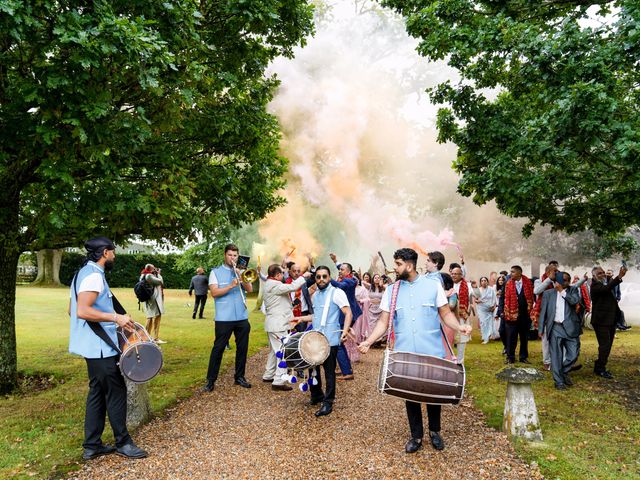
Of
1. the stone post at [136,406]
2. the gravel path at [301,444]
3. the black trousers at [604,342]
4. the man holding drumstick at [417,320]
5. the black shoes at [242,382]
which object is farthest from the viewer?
the black trousers at [604,342]

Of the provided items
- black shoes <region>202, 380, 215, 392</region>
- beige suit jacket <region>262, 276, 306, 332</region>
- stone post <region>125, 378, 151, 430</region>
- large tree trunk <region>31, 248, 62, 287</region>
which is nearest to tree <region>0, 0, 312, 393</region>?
beige suit jacket <region>262, 276, 306, 332</region>

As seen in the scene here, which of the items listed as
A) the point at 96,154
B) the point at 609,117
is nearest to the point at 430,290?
the point at 609,117

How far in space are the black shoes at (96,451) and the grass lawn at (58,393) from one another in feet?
0.40

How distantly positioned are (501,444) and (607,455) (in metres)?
1.16

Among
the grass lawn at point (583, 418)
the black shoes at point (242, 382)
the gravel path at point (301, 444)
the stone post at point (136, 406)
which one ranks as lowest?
the grass lawn at point (583, 418)

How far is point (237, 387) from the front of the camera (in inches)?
333

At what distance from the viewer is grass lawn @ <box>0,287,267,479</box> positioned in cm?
531

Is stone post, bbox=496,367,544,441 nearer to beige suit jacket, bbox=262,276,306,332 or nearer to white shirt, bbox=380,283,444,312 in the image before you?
white shirt, bbox=380,283,444,312

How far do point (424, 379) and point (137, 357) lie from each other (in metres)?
3.06

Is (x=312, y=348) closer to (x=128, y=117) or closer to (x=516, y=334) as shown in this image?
(x=128, y=117)

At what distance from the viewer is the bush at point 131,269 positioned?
39.8 m

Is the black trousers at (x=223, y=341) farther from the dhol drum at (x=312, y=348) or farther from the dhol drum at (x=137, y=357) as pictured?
the dhol drum at (x=137, y=357)

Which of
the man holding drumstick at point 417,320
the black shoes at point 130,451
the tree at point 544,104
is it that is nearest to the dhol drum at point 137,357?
the black shoes at point 130,451

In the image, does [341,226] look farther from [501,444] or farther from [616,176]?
[501,444]
